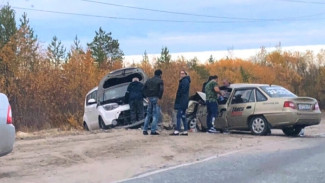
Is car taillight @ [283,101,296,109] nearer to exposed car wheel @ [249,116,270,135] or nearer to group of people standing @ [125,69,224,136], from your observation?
exposed car wheel @ [249,116,270,135]

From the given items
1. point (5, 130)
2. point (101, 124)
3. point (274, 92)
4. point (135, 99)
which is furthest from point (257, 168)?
point (101, 124)

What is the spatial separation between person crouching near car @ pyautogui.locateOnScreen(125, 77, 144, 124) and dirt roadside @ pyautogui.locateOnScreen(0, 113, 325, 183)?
116 centimetres

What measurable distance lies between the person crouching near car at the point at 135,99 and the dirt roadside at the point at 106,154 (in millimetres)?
1156

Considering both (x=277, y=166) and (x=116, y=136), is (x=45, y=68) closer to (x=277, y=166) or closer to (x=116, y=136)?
(x=116, y=136)

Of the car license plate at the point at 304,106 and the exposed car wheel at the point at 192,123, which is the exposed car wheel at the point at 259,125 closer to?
the car license plate at the point at 304,106

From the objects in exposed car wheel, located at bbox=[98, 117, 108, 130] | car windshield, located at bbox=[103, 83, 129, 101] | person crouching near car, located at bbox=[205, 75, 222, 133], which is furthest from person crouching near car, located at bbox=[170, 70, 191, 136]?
exposed car wheel, located at bbox=[98, 117, 108, 130]

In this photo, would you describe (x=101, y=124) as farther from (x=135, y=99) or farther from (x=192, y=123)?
(x=192, y=123)

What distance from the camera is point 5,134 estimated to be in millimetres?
8641

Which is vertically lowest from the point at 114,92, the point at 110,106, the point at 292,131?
the point at 292,131

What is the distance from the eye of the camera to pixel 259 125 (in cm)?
1619

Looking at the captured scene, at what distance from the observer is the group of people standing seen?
50.0 feet

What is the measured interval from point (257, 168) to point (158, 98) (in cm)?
567

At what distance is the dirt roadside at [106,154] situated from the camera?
31.6 ft

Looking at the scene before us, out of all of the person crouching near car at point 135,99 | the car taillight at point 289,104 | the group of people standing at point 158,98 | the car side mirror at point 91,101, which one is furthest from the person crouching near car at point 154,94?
the car side mirror at point 91,101
